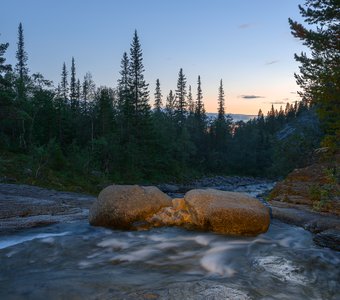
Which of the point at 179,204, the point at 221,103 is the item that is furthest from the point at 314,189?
the point at 221,103

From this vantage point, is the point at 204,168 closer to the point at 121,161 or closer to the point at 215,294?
the point at 121,161

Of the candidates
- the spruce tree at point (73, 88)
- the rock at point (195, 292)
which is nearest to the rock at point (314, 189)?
the rock at point (195, 292)

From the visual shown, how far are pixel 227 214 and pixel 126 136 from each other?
36.8m

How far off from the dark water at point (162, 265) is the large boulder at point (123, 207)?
383 mm

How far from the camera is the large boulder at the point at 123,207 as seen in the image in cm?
940

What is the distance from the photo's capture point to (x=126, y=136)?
44.9 meters

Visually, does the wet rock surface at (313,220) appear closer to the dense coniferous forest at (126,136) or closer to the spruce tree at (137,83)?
the dense coniferous forest at (126,136)

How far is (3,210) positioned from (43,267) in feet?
16.6

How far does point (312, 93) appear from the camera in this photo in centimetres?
1579

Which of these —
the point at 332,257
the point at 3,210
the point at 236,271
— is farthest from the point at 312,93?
the point at 3,210

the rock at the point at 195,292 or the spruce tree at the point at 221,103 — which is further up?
the spruce tree at the point at 221,103

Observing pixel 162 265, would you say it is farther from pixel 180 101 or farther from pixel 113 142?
pixel 180 101

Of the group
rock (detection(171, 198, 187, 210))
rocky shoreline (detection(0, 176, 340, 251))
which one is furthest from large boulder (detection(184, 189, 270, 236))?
rocky shoreline (detection(0, 176, 340, 251))

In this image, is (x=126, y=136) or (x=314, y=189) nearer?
(x=314, y=189)
